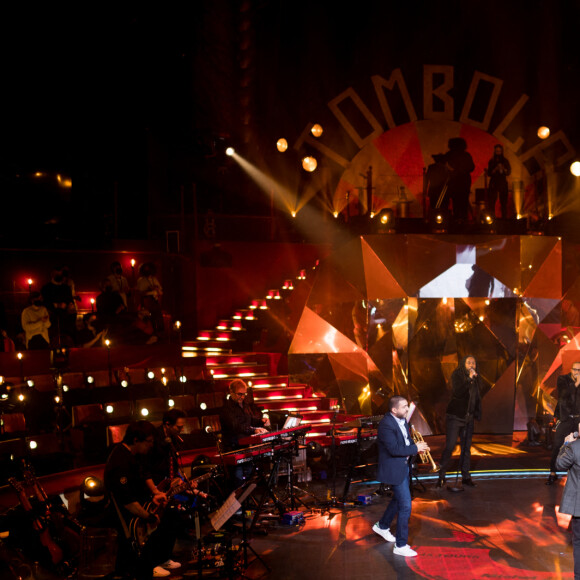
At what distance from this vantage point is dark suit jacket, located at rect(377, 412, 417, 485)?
617 centimetres

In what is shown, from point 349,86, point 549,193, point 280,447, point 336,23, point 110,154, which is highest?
point 336,23

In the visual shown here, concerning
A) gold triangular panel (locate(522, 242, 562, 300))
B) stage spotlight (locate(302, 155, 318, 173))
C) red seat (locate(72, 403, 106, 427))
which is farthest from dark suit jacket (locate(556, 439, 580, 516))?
stage spotlight (locate(302, 155, 318, 173))

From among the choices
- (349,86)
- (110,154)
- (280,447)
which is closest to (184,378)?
(280,447)

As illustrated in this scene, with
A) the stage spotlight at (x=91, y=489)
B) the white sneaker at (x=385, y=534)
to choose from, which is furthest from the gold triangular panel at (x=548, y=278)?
the stage spotlight at (x=91, y=489)

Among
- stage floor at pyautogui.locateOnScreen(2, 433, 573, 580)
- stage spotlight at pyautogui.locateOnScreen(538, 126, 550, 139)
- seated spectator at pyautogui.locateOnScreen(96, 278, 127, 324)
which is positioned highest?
stage spotlight at pyautogui.locateOnScreen(538, 126, 550, 139)

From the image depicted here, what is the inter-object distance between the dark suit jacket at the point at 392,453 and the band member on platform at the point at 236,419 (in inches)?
63.8

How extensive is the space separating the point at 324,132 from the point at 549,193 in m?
5.58

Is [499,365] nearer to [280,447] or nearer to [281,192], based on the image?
[280,447]

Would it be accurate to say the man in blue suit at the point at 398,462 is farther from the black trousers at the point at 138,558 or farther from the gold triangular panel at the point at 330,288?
the gold triangular panel at the point at 330,288

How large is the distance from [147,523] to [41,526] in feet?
3.03

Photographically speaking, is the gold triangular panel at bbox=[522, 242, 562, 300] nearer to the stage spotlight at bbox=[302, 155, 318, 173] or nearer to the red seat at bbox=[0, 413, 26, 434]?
the stage spotlight at bbox=[302, 155, 318, 173]

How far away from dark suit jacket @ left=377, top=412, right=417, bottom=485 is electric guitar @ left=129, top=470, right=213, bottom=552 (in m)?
1.70

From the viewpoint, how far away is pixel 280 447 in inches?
274

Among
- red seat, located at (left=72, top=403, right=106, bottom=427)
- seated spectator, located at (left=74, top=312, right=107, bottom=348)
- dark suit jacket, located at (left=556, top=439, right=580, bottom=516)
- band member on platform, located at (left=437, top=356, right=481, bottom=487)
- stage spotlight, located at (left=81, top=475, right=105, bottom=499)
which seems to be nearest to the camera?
dark suit jacket, located at (left=556, top=439, right=580, bottom=516)
